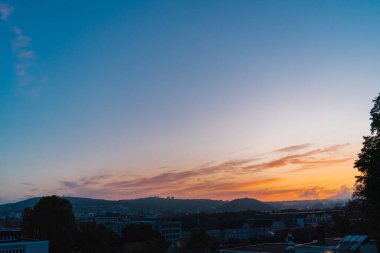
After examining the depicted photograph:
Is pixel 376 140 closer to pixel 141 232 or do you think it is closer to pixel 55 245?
pixel 55 245

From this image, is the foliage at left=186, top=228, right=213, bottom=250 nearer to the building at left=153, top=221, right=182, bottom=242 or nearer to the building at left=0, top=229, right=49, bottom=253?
the building at left=0, top=229, right=49, bottom=253

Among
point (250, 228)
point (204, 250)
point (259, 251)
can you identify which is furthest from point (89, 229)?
point (250, 228)

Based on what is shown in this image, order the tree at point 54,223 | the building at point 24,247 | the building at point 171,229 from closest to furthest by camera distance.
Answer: the building at point 24,247 < the tree at point 54,223 < the building at point 171,229

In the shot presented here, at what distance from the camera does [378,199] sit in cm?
2881

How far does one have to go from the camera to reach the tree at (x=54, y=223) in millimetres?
62594

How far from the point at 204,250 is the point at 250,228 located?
67983 millimetres

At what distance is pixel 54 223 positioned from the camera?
64.9m

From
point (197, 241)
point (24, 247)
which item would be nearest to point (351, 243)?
point (24, 247)

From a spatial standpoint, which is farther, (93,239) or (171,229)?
(171,229)

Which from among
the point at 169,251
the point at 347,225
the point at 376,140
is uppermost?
the point at 376,140

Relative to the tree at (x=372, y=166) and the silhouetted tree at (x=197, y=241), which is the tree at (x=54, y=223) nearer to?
the silhouetted tree at (x=197, y=241)

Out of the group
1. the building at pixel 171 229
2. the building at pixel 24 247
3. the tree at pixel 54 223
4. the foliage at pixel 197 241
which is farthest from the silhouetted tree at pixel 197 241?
the building at pixel 171 229

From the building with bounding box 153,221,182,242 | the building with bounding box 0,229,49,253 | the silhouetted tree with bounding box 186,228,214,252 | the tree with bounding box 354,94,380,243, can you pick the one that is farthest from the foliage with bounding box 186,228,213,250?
the building with bounding box 153,221,182,242

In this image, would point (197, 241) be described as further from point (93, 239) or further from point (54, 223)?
point (54, 223)
